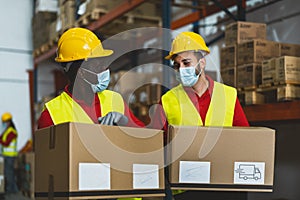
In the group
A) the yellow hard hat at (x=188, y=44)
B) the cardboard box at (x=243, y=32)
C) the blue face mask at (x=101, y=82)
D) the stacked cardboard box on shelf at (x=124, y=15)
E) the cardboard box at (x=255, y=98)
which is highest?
the stacked cardboard box on shelf at (x=124, y=15)

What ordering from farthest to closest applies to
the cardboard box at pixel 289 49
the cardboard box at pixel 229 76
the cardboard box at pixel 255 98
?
the cardboard box at pixel 229 76 → the cardboard box at pixel 289 49 → the cardboard box at pixel 255 98

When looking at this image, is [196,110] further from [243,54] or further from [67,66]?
[243,54]

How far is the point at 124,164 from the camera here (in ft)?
7.97

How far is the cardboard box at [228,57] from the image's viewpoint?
5.08 meters

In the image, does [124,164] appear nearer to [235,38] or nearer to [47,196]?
[47,196]

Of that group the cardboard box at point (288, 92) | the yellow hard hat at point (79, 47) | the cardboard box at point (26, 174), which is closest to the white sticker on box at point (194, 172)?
the yellow hard hat at point (79, 47)

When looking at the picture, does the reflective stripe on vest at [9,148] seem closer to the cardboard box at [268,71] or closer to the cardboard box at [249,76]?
the cardboard box at [249,76]

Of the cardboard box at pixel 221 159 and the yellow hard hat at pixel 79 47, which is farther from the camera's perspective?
the yellow hard hat at pixel 79 47

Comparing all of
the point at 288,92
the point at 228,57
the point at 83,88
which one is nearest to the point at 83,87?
the point at 83,88

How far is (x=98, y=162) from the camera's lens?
7.73ft

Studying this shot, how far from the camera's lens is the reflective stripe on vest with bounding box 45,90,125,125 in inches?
109

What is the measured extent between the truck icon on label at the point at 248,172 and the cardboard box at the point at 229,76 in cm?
248

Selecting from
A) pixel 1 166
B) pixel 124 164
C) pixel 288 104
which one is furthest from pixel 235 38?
pixel 1 166

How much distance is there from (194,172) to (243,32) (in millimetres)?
2874
